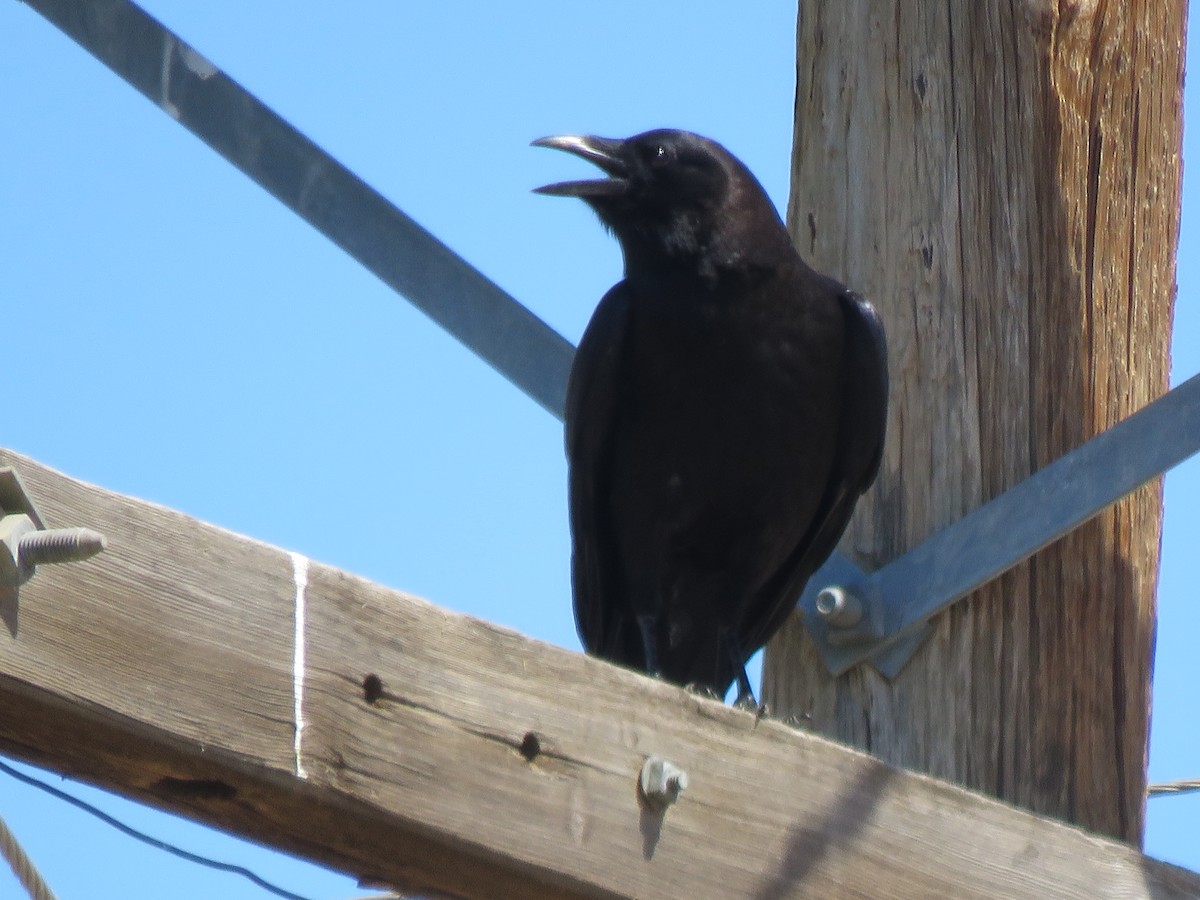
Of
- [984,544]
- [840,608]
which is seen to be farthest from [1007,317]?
[840,608]

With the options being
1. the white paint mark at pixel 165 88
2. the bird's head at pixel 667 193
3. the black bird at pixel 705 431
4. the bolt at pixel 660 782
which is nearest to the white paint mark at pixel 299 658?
the bolt at pixel 660 782

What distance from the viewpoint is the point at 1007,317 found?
3.61 metres

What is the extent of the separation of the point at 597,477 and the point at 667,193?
760mm

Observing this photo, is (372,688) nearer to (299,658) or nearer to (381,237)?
(299,658)

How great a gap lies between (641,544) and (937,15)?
145 centimetres

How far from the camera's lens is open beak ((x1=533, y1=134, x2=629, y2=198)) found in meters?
4.56

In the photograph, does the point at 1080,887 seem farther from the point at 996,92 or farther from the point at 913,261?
the point at 996,92

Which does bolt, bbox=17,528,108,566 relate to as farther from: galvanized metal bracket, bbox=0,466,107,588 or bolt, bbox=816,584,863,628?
bolt, bbox=816,584,863,628

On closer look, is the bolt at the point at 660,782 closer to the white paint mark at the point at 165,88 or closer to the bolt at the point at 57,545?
the bolt at the point at 57,545

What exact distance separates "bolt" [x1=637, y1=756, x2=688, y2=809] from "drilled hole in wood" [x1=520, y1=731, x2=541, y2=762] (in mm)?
159

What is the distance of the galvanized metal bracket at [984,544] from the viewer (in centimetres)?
311

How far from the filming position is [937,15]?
3791 millimetres

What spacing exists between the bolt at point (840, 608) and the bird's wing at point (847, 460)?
518 millimetres

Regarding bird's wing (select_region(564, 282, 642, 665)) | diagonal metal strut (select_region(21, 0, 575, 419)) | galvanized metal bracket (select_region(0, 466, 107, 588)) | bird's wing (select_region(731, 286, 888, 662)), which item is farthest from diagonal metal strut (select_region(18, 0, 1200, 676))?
galvanized metal bracket (select_region(0, 466, 107, 588))
